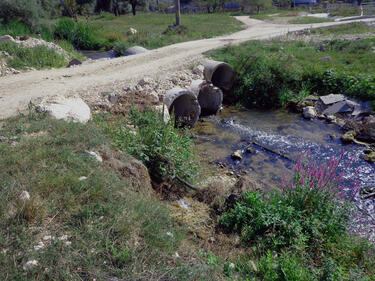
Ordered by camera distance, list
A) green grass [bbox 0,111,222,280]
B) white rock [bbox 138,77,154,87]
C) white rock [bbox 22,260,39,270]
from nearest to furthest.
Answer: white rock [bbox 22,260,39,270]
green grass [bbox 0,111,222,280]
white rock [bbox 138,77,154,87]

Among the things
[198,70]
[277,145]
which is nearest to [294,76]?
[198,70]

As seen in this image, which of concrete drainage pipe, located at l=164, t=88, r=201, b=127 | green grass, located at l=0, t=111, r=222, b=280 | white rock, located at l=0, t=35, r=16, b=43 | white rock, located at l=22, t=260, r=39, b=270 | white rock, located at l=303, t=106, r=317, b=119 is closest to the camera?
white rock, located at l=22, t=260, r=39, b=270

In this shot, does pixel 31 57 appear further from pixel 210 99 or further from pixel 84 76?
pixel 210 99

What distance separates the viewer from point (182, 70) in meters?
11.2

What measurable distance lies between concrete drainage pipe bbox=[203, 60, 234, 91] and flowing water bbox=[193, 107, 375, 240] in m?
1.30

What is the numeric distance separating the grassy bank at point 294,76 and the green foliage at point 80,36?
36.5 feet

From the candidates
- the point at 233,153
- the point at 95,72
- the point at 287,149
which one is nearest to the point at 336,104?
the point at 287,149

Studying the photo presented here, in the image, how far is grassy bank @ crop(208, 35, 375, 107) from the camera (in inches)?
426

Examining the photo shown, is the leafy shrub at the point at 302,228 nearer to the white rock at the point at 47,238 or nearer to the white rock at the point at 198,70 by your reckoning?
the white rock at the point at 47,238

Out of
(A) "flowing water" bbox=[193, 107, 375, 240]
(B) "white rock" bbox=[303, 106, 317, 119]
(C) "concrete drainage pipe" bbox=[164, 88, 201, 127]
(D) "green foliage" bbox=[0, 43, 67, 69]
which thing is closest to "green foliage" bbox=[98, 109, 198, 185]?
(A) "flowing water" bbox=[193, 107, 375, 240]

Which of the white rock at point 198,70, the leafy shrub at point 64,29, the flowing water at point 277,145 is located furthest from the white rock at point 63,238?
the leafy shrub at point 64,29

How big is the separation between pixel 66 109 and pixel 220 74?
24.1 feet

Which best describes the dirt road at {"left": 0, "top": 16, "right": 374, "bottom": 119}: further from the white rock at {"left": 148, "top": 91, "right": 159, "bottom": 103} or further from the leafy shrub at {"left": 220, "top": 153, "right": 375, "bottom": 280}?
the leafy shrub at {"left": 220, "top": 153, "right": 375, "bottom": 280}

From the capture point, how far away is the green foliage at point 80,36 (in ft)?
65.6
